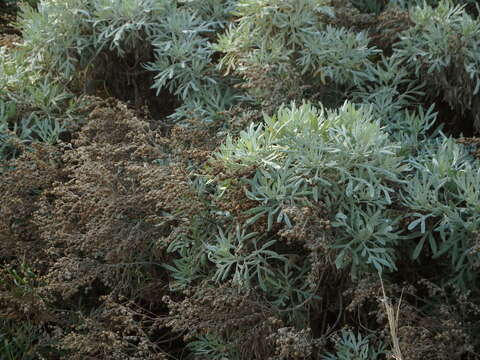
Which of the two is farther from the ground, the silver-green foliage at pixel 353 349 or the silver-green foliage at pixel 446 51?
the silver-green foliage at pixel 446 51

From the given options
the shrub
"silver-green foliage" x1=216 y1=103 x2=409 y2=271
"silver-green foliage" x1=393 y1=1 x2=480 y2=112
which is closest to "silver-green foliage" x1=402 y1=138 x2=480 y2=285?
the shrub

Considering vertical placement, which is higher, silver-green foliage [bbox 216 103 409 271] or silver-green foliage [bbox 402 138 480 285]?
silver-green foliage [bbox 216 103 409 271]

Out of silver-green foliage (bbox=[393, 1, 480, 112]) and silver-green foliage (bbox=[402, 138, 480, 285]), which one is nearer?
silver-green foliage (bbox=[402, 138, 480, 285])

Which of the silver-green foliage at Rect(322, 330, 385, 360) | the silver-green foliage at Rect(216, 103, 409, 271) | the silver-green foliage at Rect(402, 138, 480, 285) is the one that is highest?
the silver-green foliage at Rect(216, 103, 409, 271)

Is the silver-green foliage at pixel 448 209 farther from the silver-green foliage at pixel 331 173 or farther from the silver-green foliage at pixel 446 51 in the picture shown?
the silver-green foliage at pixel 446 51

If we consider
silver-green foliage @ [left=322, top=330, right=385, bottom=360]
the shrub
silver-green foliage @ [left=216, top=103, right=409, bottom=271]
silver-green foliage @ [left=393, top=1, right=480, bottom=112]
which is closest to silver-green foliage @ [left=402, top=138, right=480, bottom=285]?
the shrub

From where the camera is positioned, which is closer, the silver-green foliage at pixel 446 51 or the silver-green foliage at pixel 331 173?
the silver-green foliage at pixel 331 173

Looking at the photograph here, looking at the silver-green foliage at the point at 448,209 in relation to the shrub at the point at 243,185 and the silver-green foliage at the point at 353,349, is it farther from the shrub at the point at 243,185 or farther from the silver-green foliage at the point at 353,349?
the silver-green foliage at the point at 353,349

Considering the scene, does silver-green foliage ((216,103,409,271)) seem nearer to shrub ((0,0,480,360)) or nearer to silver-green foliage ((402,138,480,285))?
shrub ((0,0,480,360))

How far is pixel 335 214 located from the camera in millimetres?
2828

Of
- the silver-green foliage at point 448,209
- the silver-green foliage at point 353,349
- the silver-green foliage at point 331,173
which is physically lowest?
the silver-green foliage at point 353,349

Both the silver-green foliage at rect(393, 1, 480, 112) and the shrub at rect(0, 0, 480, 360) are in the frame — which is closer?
the shrub at rect(0, 0, 480, 360)

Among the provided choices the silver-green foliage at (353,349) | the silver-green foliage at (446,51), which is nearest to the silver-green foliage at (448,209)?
the silver-green foliage at (353,349)

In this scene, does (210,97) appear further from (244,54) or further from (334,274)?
(334,274)
